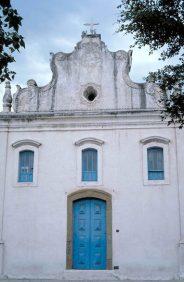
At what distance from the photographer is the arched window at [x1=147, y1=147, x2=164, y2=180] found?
55.7 ft

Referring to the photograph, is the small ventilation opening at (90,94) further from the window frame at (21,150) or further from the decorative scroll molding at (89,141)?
the window frame at (21,150)

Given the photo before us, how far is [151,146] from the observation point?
17.2 meters

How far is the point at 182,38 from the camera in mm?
10289

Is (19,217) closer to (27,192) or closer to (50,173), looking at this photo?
(27,192)

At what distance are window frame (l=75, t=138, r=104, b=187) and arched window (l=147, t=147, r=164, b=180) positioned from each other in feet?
6.17

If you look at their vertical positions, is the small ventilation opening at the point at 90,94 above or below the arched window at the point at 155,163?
above

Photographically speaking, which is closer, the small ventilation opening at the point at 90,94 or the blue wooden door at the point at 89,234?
the blue wooden door at the point at 89,234

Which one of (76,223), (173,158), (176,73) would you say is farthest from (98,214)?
(176,73)

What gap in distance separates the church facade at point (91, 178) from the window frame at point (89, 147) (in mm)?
39

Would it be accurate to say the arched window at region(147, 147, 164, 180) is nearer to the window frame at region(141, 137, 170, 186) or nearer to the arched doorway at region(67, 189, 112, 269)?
the window frame at region(141, 137, 170, 186)

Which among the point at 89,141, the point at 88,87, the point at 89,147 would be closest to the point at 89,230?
the point at 89,147

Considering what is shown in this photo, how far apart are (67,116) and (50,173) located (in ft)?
7.73

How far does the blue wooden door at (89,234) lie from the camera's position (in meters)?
16.5

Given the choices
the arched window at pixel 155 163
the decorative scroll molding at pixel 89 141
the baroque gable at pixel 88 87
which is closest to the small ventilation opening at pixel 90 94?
the baroque gable at pixel 88 87
